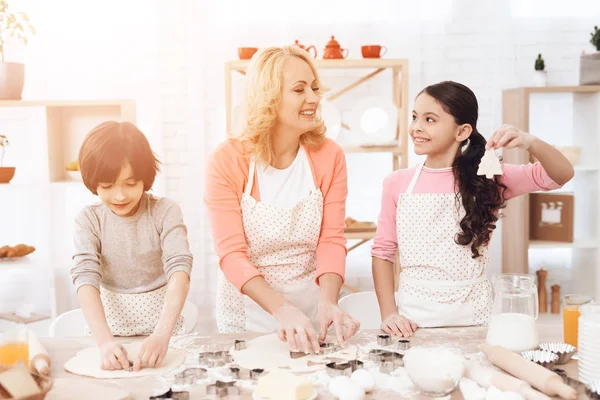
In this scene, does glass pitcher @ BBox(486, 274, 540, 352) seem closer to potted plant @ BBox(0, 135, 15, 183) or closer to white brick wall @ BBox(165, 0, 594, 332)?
white brick wall @ BBox(165, 0, 594, 332)

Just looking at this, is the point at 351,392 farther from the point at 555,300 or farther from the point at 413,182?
the point at 555,300

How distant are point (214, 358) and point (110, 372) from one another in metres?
0.23

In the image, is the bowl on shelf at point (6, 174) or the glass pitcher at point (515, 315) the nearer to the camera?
the glass pitcher at point (515, 315)

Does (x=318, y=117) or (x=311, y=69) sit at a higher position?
(x=311, y=69)

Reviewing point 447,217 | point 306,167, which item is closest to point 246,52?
point 306,167

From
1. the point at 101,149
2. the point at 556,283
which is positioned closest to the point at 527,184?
the point at 101,149

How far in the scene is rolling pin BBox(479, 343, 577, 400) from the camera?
126 centimetres

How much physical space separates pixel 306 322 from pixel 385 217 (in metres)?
0.61

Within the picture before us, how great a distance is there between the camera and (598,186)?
3.85m

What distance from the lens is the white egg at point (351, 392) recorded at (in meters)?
1.26

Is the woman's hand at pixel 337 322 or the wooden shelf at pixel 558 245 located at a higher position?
the woman's hand at pixel 337 322

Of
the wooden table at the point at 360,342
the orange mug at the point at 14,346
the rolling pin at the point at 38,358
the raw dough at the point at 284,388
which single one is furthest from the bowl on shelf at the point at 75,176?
the raw dough at the point at 284,388

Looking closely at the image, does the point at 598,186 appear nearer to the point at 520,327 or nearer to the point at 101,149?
the point at 520,327

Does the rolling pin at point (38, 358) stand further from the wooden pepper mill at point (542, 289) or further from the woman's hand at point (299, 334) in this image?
the wooden pepper mill at point (542, 289)
